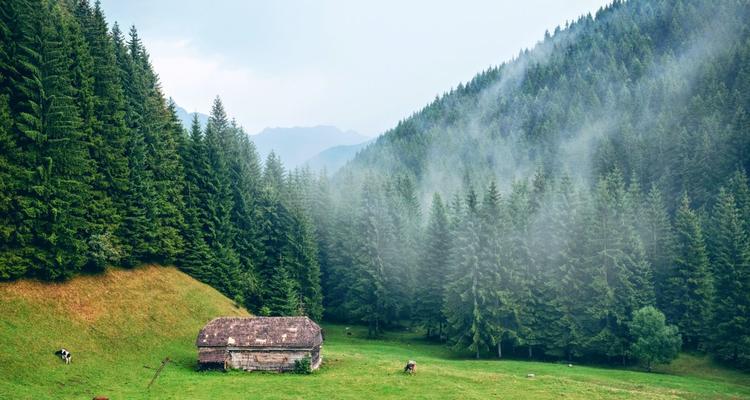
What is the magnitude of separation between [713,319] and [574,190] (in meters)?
23.7

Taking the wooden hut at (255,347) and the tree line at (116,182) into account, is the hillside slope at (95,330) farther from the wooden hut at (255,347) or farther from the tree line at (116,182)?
the wooden hut at (255,347)

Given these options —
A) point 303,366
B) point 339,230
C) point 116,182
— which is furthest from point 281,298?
point 303,366

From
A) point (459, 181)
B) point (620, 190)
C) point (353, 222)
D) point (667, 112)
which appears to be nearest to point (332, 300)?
point (353, 222)

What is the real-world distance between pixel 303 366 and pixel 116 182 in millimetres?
28099

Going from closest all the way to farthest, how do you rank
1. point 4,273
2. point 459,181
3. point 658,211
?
point 4,273 < point 658,211 < point 459,181

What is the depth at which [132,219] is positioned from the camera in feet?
185

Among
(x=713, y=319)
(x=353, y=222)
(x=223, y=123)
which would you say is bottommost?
(x=713, y=319)

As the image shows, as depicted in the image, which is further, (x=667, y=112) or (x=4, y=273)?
(x=667, y=112)

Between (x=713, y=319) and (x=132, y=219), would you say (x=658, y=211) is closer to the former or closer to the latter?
(x=713, y=319)

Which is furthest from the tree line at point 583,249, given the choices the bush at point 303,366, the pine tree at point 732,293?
the bush at point 303,366

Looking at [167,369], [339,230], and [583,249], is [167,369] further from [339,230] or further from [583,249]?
[339,230]

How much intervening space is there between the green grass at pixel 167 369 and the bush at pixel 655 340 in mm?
3305

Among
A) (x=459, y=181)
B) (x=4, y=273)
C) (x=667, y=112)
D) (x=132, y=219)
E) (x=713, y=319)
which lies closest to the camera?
(x=4, y=273)

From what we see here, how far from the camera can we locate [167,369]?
4359cm
